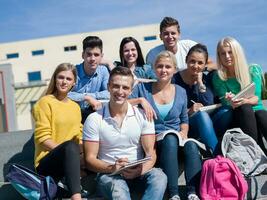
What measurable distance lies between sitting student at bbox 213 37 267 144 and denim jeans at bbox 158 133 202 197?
611 mm

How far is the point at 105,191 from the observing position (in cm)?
361

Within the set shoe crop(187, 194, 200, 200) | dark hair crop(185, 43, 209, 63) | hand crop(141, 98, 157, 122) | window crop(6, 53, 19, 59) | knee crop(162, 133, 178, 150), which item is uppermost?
→ window crop(6, 53, 19, 59)

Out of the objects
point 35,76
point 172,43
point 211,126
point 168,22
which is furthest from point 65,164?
point 35,76

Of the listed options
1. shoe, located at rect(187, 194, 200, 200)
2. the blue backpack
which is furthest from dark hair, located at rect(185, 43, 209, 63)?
the blue backpack

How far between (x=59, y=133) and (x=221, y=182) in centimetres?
138

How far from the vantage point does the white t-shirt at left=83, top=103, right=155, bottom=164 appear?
3737mm

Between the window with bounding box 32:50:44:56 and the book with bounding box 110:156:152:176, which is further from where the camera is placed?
the window with bounding box 32:50:44:56

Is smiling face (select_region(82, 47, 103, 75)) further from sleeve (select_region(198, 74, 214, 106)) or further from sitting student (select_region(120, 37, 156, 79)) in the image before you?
Result: sleeve (select_region(198, 74, 214, 106))

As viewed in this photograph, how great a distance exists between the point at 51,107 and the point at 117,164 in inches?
30.6

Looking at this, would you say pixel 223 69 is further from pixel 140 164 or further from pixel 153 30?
pixel 153 30

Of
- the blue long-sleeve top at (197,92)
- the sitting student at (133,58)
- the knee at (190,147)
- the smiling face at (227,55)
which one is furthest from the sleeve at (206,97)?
the knee at (190,147)

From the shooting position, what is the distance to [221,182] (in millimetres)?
3576

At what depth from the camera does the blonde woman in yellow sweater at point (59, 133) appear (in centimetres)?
351

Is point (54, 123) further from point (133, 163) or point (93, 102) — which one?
point (133, 163)
